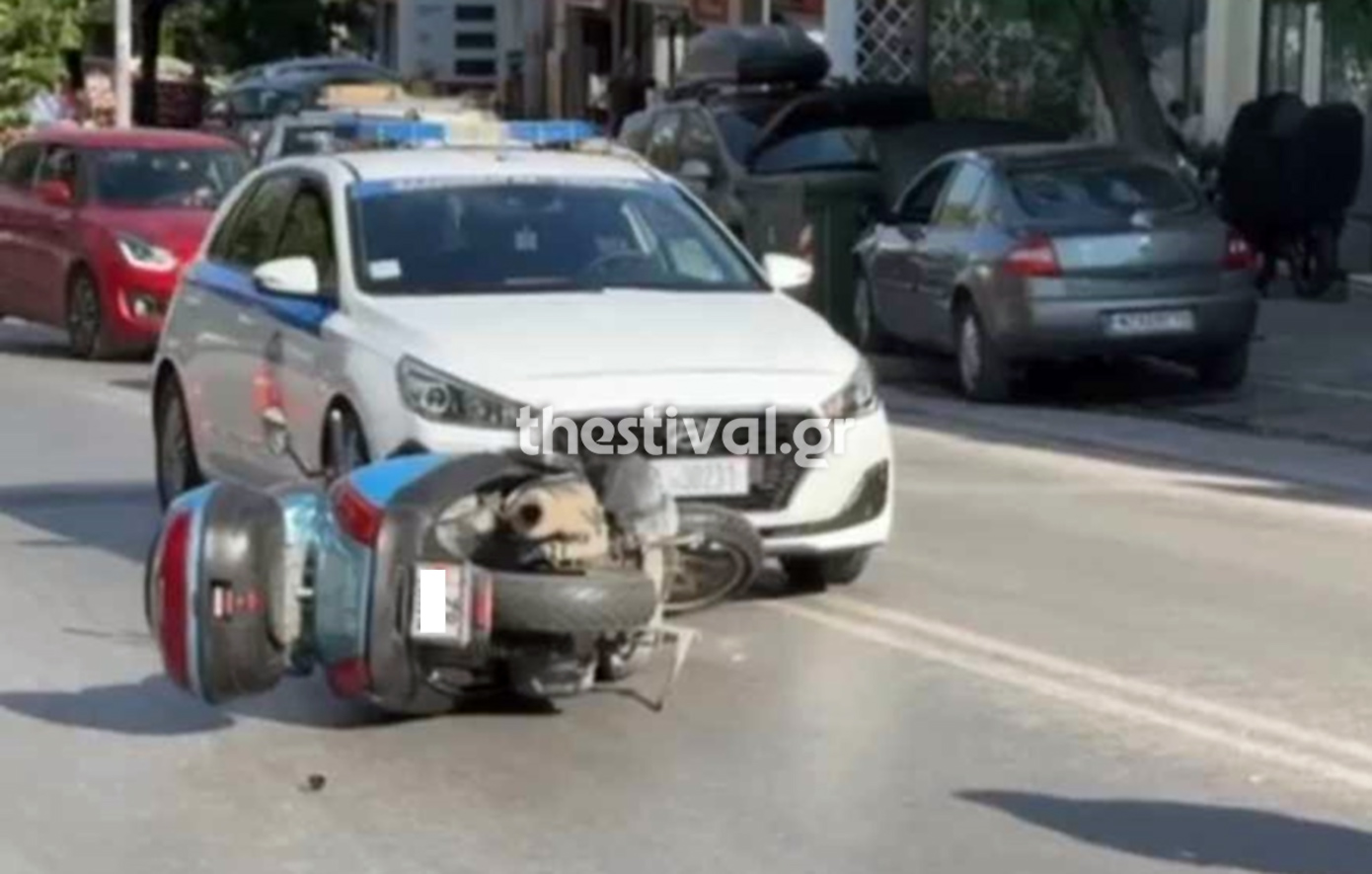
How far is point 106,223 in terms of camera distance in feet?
80.3

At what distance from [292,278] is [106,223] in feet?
40.6

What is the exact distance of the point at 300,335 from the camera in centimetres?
1245

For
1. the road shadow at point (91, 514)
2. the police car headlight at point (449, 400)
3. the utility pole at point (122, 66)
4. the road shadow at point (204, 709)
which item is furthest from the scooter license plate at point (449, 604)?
the utility pole at point (122, 66)

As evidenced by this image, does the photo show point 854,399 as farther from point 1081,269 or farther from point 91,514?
point 1081,269

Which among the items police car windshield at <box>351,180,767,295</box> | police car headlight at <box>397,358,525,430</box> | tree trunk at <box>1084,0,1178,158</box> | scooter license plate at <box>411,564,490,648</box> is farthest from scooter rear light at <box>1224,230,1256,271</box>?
scooter license plate at <box>411,564,490,648</box>

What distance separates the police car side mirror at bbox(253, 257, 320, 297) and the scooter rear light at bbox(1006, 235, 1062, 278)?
8573 mm

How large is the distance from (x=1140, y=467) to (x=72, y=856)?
9643 mm

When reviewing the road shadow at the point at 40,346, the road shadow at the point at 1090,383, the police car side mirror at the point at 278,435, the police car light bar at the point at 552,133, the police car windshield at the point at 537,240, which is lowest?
the road shadow at the point at 40,346

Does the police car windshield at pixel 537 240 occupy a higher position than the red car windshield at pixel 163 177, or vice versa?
the police car windshield at pixel 537 240

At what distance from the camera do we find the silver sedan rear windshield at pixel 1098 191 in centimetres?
2081

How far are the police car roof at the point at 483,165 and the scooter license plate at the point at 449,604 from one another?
149 inches

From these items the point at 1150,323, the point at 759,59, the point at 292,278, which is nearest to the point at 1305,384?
the point at 1150,323

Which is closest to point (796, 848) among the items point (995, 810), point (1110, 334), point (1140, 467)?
point (995, 810)

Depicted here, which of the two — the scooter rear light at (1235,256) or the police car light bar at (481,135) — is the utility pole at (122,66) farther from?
the police car light bar at (481,135)
